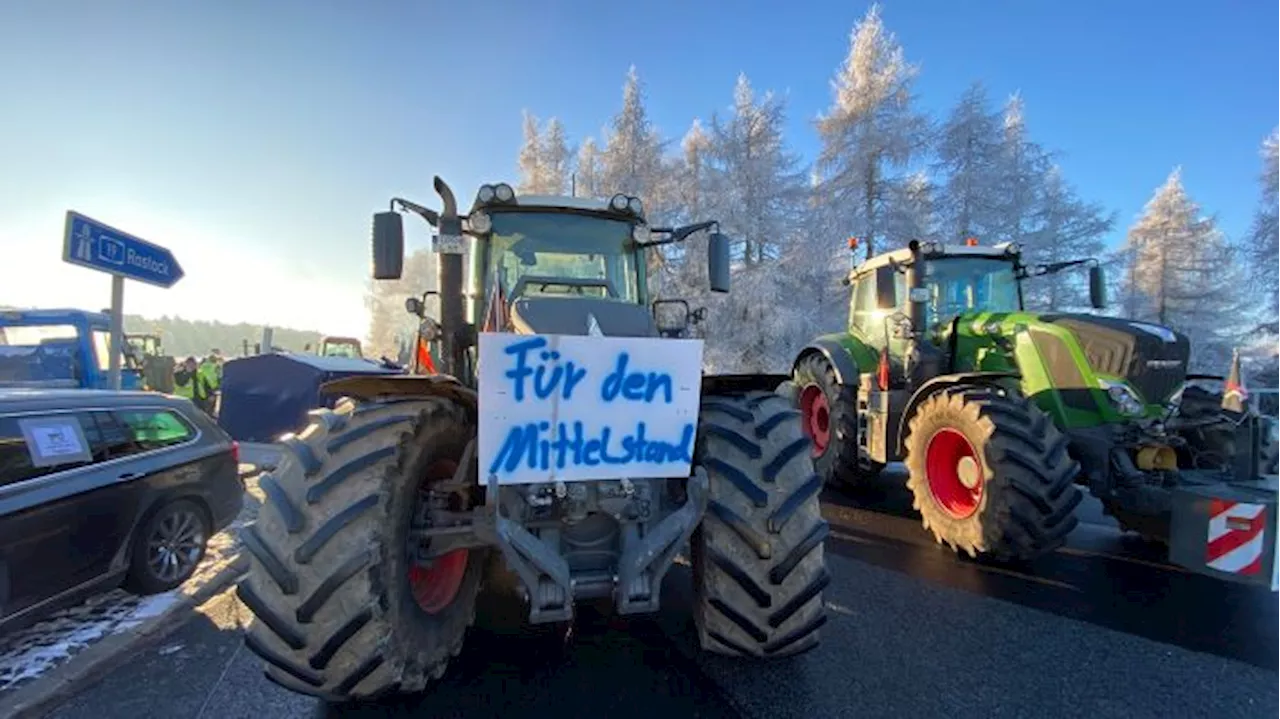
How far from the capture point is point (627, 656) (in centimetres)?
341

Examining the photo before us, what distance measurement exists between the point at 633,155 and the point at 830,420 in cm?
1994

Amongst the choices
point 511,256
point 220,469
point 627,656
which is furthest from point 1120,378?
point 220,469

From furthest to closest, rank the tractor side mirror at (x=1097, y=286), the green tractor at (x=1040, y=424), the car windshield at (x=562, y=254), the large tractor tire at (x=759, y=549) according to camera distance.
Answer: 1. the tractor side mirror at (x=1097, y=286)
2. the green tractor at (x=1040, y=424)
3. the car windshield at (x=562, y=254)
4. the large tractor tire at (x=759, y=549)

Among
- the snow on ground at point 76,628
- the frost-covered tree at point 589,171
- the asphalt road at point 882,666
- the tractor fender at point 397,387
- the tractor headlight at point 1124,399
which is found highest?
the frost-covered tree at point 589,171

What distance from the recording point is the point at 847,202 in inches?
818

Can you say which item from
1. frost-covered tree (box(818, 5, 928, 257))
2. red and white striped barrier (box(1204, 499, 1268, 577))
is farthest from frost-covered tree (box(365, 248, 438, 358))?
red and white striped barrier (box(1204, 499, 1268, 577))

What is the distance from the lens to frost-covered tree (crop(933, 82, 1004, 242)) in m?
21.4

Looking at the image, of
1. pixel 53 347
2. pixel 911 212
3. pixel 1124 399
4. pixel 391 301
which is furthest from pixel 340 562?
pixel 391 301

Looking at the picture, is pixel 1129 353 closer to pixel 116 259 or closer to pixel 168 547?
pixel 168 547

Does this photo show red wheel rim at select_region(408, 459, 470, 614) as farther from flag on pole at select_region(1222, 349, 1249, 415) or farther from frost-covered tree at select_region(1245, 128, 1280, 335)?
frost-covered tree at select_region(1245, 128, 1280, 335)

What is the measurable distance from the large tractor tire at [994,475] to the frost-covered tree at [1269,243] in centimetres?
2813

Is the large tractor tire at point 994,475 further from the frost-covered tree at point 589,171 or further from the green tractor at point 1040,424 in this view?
the frost-covered tree at point 589,171

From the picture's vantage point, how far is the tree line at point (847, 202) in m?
20.7

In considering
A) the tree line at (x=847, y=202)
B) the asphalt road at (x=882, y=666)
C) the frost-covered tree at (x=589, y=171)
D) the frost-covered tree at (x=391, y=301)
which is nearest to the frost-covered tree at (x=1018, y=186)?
the tree line at (x=847, y=202)
